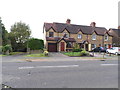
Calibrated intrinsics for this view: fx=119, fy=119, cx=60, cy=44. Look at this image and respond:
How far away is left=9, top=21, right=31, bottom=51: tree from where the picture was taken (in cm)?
3130

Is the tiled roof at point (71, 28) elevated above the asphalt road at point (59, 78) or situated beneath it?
elevated above

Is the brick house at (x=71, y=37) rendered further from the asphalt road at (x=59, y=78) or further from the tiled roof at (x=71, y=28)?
the asphalt road at (x=59, y=78)

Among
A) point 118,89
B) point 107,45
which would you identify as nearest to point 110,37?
point 107,45

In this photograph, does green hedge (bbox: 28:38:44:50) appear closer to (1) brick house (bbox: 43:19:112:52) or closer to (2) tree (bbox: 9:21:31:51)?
(2) tree (bbox: 9:21:31:51)

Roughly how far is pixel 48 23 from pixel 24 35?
877cm

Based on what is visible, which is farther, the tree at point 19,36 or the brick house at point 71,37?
the brick house at point 71,37

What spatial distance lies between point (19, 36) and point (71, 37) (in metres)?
14.6

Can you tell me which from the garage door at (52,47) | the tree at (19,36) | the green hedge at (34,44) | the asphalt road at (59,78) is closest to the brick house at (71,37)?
the garage door at (52,47)

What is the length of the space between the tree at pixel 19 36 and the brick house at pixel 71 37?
220 inches

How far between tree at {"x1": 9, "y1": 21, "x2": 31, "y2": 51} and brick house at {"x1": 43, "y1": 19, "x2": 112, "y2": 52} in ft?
18.4

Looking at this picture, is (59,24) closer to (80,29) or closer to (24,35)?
(80,29)

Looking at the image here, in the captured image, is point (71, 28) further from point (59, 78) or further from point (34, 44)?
point (59, 78)

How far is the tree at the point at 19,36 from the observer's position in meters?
31.3

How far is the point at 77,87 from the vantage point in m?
5.16
